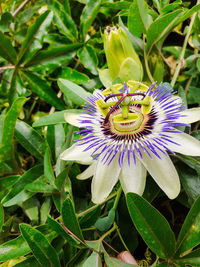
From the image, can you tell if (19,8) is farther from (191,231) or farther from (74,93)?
(191,231)

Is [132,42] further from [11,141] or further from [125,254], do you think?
[125,254]

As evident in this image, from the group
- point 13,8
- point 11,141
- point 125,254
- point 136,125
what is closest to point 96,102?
point 136,125

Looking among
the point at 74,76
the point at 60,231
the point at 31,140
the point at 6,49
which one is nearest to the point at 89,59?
the point at 74,76

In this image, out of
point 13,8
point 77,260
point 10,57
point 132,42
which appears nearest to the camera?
point 77,260

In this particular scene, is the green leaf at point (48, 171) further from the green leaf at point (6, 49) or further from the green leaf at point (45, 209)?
the green leaf at point (6, 49)

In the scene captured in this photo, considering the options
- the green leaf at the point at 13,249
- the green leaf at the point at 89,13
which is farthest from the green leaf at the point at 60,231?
the green leaf at the point at 89,13

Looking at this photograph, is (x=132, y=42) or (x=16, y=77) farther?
(x=16, y=77)
